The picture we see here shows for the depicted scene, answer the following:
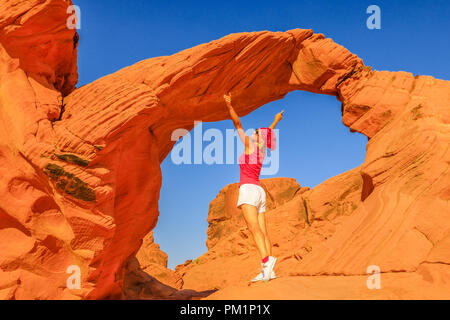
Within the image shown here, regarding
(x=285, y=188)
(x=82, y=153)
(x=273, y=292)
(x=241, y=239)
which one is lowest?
(x=273, y=292)

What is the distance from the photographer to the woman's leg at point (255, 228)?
5.29m

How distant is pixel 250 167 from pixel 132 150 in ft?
9.82

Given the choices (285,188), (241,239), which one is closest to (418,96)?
(241,239)

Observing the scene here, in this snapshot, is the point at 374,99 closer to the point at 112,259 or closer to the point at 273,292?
the point at 273,292

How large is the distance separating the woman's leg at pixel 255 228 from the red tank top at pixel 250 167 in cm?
41

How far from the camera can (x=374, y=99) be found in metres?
8.16

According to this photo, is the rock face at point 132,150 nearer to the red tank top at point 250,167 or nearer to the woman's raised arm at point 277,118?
the red tank top at point 250,167

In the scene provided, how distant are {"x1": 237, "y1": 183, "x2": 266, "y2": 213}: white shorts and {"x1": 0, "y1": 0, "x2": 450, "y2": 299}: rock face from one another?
186cm

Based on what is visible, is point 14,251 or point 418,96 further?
point 418,96

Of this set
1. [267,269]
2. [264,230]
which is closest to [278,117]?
[264,230]

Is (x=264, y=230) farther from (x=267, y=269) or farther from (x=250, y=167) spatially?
(x=250, y=167)

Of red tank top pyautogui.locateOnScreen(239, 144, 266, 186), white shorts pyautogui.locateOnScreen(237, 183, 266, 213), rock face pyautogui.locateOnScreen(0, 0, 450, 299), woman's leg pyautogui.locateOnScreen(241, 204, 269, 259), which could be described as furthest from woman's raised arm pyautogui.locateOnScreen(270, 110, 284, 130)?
rock face pyautogui.locateOnScreen(0, 0, 450, 299)

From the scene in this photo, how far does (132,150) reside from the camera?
7.56 m

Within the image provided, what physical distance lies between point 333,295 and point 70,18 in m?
7.09
